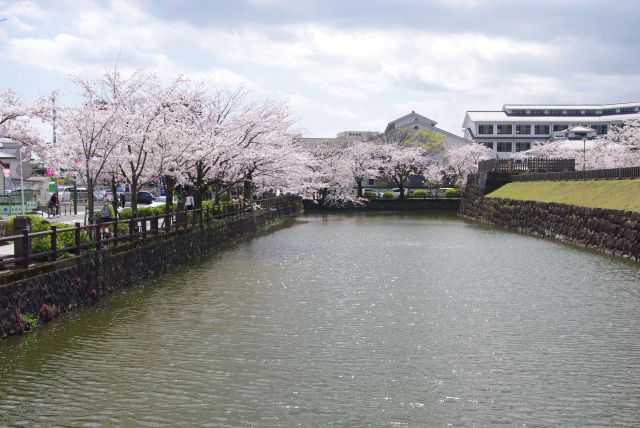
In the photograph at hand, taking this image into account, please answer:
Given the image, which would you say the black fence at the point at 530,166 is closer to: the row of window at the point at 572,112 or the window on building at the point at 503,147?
the window on building at the point at 503,147

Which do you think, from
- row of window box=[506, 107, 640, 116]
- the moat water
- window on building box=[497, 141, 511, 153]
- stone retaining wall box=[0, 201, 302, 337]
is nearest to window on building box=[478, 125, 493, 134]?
window on building box=[497, 141, 511, 153]

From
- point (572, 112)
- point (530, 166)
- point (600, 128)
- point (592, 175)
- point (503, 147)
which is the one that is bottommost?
point (592, 175)

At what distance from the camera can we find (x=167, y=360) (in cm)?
1298

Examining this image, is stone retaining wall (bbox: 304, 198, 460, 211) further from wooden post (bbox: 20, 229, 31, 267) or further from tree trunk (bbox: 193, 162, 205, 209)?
wooden post (bbox: 20, 229, 31, 267)

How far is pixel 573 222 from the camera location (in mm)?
36062

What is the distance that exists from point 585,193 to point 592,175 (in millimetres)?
3311

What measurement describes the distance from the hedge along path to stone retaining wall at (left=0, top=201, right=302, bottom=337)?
20.2 metres

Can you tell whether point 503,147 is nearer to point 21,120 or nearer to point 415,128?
point 415,128

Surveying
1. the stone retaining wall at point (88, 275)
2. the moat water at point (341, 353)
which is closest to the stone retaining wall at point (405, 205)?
the stone retaining wall at point (88, 275)

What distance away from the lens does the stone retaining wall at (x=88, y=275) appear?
1434 cm

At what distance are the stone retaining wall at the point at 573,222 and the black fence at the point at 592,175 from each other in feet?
10.7

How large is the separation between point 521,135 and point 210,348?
10397 cm

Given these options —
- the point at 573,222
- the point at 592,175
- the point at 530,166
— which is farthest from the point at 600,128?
the point at 573,222

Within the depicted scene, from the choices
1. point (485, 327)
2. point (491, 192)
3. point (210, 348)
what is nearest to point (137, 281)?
point (210, 348)
